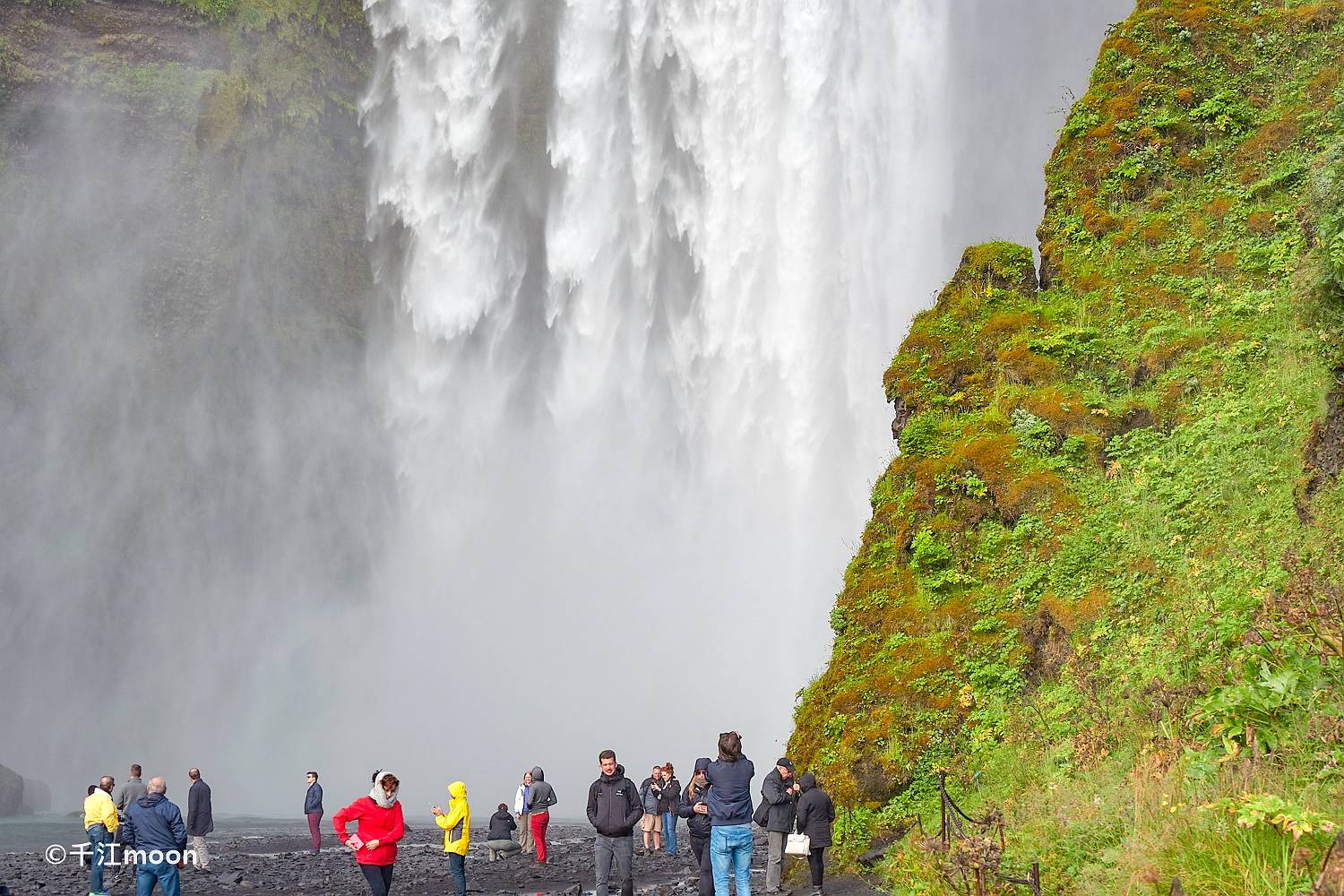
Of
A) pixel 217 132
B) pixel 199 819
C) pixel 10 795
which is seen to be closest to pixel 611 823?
pixel 199 819

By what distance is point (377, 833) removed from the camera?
951 cm

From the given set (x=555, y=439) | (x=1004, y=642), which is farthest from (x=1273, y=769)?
(x=555, y=439)

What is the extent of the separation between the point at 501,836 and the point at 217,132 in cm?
3724

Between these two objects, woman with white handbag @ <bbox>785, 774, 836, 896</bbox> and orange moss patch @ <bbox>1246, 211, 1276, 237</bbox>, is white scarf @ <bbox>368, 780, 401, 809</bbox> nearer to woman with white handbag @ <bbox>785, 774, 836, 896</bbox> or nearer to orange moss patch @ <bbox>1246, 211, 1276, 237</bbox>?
woman with white handbag @ <bbox>785, 774, 836, 896</bbox>

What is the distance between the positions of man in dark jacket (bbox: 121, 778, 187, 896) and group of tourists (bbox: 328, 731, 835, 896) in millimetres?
2014

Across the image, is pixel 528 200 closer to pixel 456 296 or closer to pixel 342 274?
pixel 456 296

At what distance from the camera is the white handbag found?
10484mm

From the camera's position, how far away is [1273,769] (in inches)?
257

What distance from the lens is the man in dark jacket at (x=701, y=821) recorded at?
11.6 metres

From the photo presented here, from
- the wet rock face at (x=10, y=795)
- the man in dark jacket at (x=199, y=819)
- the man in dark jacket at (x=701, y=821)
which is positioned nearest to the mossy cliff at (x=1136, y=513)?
the man in dark jacket at (x=701, y=821)

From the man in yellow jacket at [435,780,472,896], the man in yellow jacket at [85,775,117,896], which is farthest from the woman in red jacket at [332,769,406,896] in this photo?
the man in yellow jacket at [85,775,117,896]

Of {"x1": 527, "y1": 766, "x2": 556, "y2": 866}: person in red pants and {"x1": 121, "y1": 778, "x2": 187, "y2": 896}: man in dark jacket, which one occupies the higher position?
{"x1": 121, "y1": 778, "x2": 187, "y2": 896}: man in dark jacket

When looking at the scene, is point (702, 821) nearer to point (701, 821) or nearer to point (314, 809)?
point (701, 821)

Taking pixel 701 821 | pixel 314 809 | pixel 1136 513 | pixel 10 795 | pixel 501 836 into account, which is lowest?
pixel 10 795
